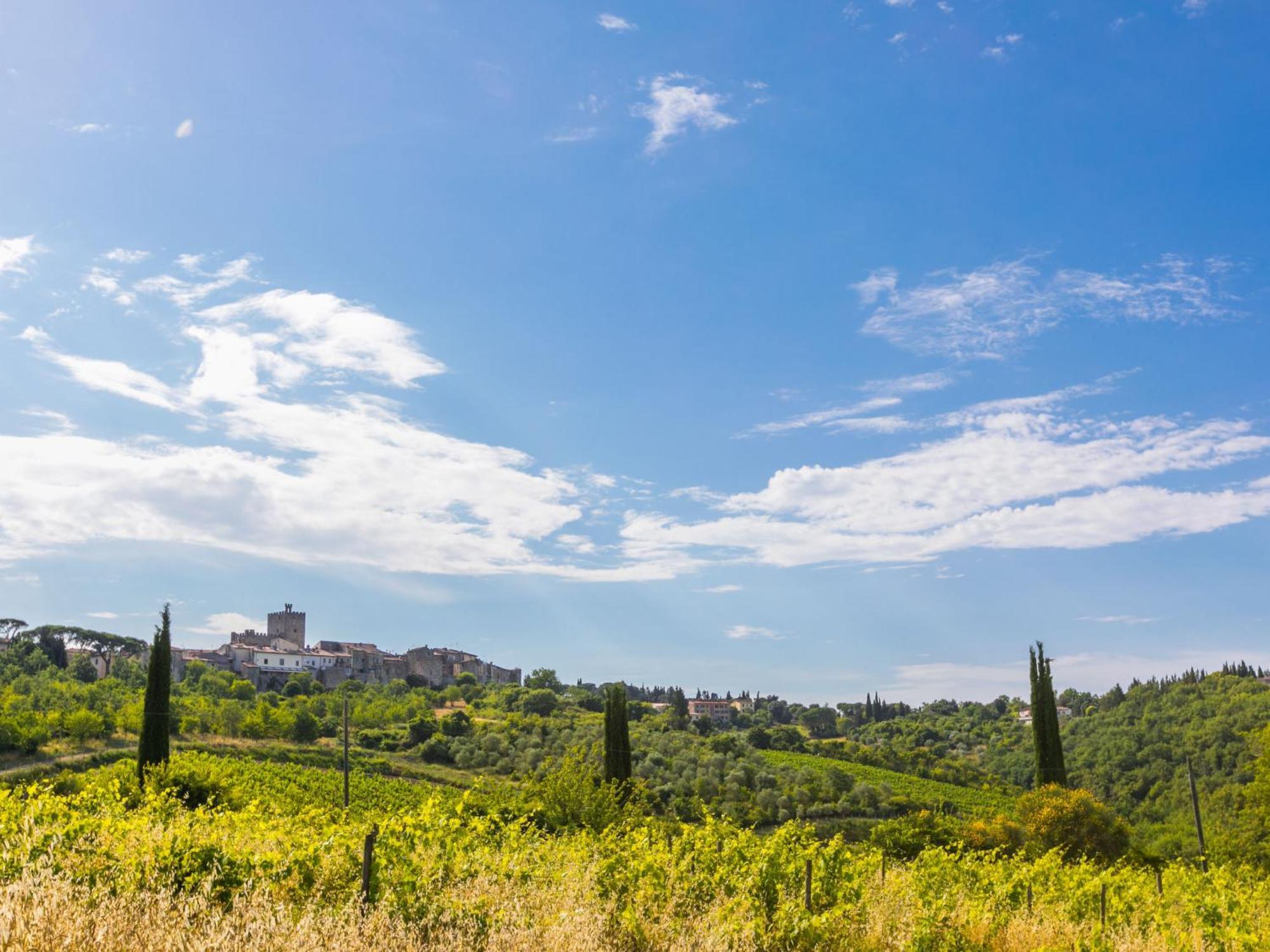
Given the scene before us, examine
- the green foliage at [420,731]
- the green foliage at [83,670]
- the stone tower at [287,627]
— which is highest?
the stone tower at [287,627]

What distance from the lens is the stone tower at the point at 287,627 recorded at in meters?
131

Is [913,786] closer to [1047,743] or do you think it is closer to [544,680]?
[1047,743]

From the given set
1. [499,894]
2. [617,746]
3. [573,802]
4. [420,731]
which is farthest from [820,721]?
[499,894]

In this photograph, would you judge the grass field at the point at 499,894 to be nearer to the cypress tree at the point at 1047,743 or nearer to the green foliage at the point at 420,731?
the cypress tree at the point at 1047,743

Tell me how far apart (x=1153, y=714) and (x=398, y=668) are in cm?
8576

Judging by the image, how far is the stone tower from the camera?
131375mm

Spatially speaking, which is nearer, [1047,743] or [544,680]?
[1047,743]

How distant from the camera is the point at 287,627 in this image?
132 m

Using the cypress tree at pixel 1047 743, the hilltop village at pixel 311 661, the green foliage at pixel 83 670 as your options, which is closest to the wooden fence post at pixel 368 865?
the cypress tree at pixel 1047 743

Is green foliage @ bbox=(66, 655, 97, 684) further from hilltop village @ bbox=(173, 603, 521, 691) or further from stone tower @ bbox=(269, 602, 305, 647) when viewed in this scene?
stone tower @ bbox=(269, 602, 305, 647)

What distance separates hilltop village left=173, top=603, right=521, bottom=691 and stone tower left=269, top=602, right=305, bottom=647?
0.30 feet

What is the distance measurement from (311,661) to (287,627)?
1868cm

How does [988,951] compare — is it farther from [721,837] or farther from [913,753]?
[913,753]

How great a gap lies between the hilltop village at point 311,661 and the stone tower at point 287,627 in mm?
91
